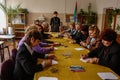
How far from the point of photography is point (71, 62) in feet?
7.73

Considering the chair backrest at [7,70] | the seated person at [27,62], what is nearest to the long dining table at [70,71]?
the seated person at [27,62]

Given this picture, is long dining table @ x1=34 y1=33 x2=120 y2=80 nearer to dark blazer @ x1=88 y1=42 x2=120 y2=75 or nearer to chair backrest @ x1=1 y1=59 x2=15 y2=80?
dark blazer @ x1=88 y1=42 x2=120 y2=75

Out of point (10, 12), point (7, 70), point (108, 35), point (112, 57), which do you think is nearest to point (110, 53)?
point (112, 57)

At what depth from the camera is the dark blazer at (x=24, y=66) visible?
6.39 ft

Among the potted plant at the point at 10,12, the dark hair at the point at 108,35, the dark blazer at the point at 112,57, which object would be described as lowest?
the dark blazer at the point at 112,57

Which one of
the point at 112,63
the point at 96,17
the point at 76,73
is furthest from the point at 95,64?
the point at 96,17

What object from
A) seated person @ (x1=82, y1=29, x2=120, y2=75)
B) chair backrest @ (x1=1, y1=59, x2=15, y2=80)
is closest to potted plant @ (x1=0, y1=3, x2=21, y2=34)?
chair backrest @ (x1=1, y1=59, x2=15, y2=80)

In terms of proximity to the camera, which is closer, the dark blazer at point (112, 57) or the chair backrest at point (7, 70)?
the chair backrest at point (7, 70)

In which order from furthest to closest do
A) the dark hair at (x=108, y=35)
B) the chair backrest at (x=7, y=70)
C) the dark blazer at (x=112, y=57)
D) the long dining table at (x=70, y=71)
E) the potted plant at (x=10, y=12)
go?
1. the potted plant at (x=10, y=12)
2. the dark hair at (x=108, y=35)
3. the dark blazer at (x=112, y=57)
4. the chair backrest at (x=7, y=70)
5. the long dining table at (x=70, y=71)

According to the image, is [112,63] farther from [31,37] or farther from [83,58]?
[31,37]

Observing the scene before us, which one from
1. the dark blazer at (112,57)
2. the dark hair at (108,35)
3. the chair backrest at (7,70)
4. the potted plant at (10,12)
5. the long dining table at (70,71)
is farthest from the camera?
the potted plant at (10,12)

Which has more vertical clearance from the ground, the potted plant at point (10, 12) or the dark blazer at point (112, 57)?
the potted plant at point (10, 12)

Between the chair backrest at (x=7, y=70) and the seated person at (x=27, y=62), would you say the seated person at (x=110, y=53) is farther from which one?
the chair backrest at (x=7, y=70)

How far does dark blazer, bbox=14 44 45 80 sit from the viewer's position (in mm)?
1949
